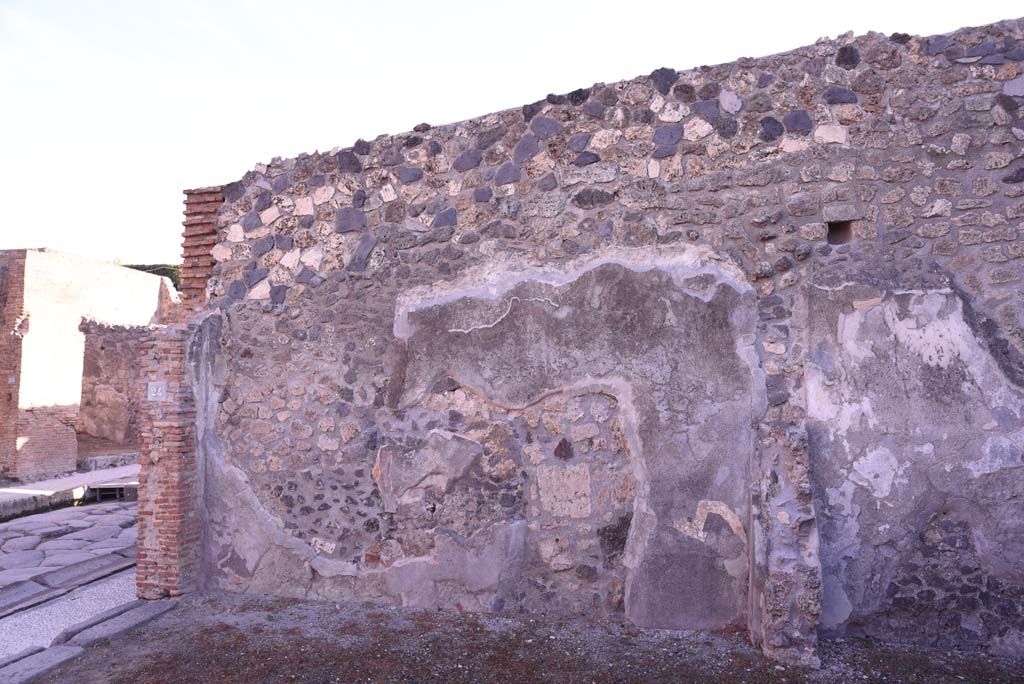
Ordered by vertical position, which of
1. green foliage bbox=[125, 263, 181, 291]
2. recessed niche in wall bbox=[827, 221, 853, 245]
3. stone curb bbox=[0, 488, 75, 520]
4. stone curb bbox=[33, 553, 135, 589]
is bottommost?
stone curb bbox=[33, 553, 135, 589]

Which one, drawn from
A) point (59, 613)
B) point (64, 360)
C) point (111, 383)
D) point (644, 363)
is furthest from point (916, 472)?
point (111, 383)

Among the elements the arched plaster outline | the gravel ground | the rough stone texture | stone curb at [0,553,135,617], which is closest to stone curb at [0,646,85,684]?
the gravel ground

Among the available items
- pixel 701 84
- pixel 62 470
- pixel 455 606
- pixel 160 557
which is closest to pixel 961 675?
pixel 455 606

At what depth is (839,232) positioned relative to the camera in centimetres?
398

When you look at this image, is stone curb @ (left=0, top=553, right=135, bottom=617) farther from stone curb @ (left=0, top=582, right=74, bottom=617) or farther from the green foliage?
the green foliage

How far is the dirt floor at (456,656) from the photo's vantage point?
3.38 meters

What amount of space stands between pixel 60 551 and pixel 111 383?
10.0m

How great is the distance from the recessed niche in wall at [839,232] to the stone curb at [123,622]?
15.3 ft

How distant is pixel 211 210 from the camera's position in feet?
17.6

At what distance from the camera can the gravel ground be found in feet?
13.8

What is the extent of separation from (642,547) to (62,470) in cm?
1321

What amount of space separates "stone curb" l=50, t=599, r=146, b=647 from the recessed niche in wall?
4885 millimetres

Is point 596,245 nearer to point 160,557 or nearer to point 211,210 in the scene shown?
point 211,210

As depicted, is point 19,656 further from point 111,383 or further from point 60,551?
point 111,383
